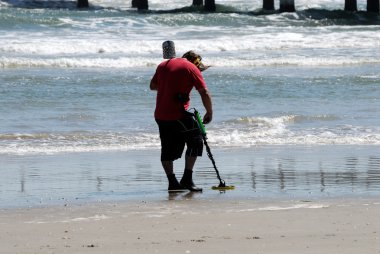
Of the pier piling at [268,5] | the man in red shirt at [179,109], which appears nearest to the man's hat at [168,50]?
the man in red shirt at [179,109]

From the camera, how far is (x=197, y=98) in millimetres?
17375

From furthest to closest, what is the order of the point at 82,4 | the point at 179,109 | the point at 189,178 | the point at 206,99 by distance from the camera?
the point at 82,4, the point at 189,178, the point at 179,109, the point at 206,99

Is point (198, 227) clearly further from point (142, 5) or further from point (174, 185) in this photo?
point (142, 5)

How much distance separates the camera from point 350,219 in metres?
7.28

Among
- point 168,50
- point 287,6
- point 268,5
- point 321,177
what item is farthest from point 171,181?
point 268,5

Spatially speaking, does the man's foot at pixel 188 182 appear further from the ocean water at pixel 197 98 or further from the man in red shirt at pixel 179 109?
the ocean water at pixel 197 98

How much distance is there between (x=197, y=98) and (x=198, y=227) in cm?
1035

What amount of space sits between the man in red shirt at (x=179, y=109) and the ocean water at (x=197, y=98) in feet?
0.91

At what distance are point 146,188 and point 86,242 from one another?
2727 mm

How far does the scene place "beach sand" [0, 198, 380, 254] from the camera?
251 inches

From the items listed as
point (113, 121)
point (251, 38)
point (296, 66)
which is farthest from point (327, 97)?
point (251, 38)

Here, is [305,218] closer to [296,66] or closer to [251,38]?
[296,66]

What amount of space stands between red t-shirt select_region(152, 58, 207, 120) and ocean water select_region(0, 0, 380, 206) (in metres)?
0.67

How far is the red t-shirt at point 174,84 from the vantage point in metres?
8.92
